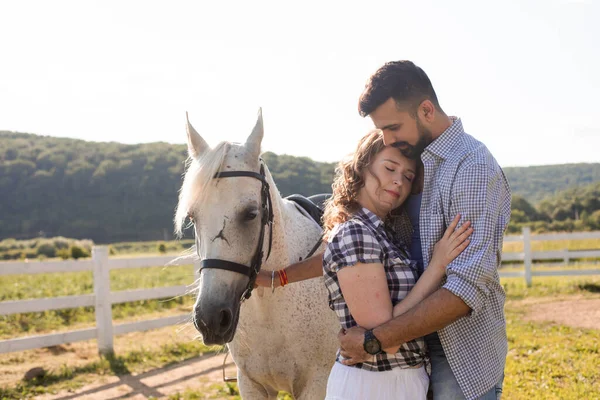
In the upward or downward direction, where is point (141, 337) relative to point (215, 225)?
downward

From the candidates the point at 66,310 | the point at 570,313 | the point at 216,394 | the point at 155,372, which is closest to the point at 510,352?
the point at 570,313

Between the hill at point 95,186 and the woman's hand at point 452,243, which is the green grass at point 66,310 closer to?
the woman's hand at point 452,243

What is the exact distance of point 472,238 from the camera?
1.74 m

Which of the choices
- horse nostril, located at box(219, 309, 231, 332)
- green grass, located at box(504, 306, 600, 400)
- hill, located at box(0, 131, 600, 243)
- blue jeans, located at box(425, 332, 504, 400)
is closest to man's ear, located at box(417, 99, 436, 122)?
blue jeans, located at box(425, 332, 504, 400)

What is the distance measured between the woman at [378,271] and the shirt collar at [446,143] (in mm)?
125

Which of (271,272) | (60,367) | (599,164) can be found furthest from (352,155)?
(599,164)

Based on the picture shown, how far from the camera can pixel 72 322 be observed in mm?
9562

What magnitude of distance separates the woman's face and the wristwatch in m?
0.51

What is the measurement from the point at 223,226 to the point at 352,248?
0.78 meters

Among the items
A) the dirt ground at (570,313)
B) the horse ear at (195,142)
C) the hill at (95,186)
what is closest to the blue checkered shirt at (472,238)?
the horse ear at (195,142)

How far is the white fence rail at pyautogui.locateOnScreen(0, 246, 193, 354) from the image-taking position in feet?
21.0

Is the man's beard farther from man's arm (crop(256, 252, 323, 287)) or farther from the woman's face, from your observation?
man's arm (crop(256, 252, 323, 287))

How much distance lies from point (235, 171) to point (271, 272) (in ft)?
2.04

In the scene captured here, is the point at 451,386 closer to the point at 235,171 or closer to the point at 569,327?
the point at 235,171
